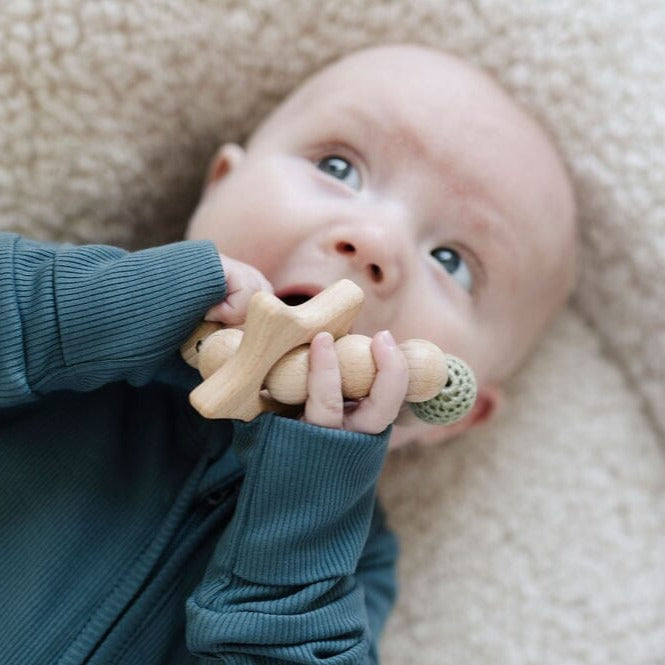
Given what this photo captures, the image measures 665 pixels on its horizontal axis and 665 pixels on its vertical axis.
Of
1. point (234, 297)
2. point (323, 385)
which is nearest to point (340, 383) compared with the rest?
point (323, 385)

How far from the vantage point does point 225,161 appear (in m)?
1.18

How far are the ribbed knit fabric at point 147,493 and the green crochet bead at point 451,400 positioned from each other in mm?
50

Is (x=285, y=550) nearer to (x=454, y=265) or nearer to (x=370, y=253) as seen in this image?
(x=370, y=253)

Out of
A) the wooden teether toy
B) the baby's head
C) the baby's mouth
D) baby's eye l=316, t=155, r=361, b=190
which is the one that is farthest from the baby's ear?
the wooden teether toy

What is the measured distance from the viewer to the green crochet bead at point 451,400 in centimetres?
80

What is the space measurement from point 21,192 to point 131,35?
0.23 m

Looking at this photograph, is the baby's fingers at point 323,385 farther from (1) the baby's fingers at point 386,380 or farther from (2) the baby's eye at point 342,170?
(2) the baby's eye at point 342,170

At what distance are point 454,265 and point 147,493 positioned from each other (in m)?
0.42

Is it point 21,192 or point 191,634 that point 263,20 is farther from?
point 191,634

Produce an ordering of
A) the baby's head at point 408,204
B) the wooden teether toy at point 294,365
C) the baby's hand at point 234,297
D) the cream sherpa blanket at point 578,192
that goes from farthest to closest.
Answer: the cream sherpa blanket at point 578,192 → the baby's head at point 408,204 → the baby's hand at point 234,297 → the wooden teether toy at point 294,365

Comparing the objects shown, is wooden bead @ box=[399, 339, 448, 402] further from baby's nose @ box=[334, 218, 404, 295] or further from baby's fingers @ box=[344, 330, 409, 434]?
baby's nose @ box=[334, 218, 404, 295]

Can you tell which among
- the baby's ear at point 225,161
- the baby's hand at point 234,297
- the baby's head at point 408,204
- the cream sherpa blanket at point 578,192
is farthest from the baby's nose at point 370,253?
the cream sherpa blanket at point 578,192

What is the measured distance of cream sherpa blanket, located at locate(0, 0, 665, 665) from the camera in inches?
45.6

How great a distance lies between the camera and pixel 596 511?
4.12 feet
